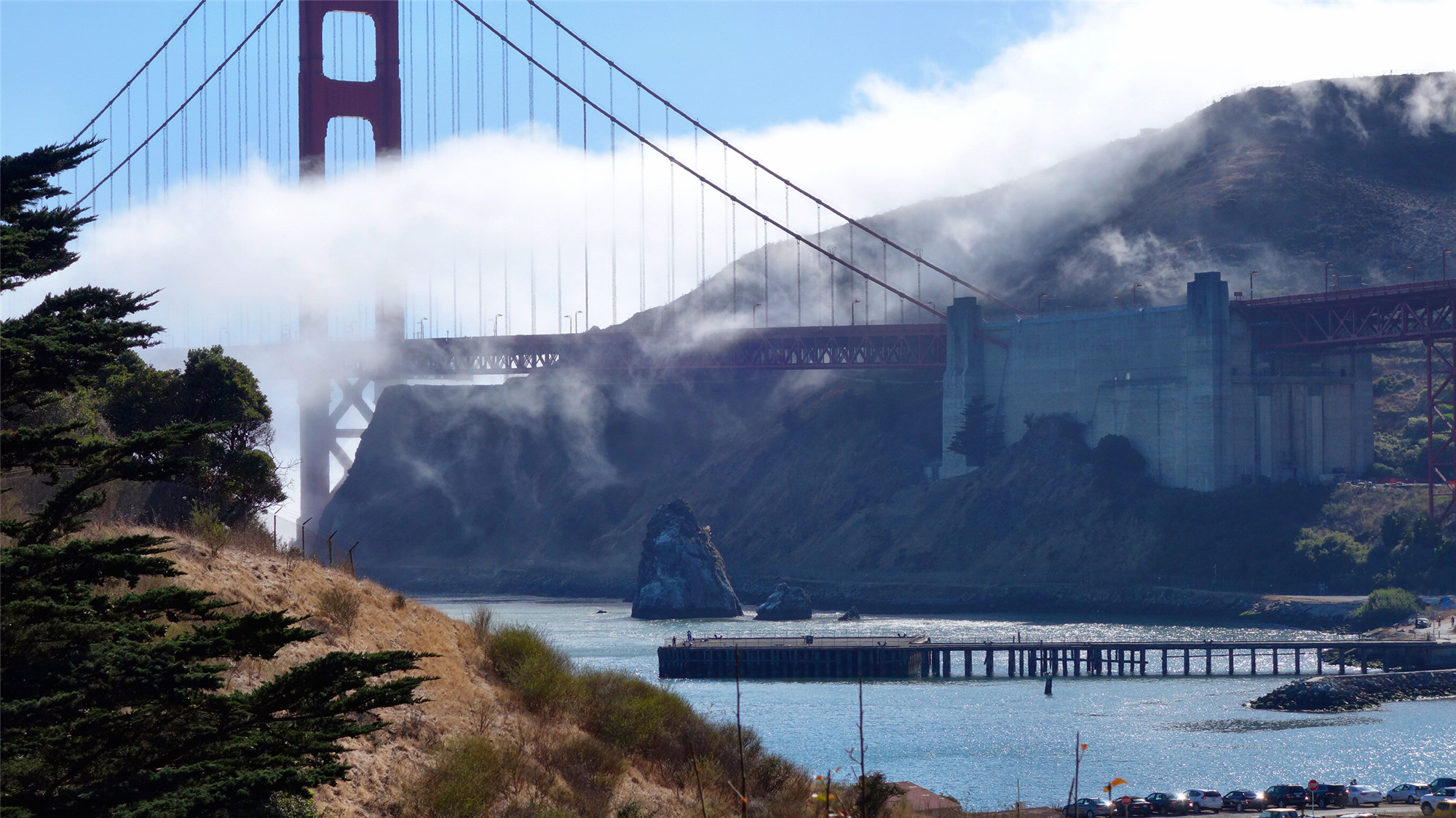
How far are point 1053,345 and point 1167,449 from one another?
13.8m

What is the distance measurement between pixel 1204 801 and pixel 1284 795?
8.20ft

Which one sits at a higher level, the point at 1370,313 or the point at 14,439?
the point at 1370,313

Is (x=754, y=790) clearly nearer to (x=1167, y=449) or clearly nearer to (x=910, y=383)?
(x=1167, y=449)

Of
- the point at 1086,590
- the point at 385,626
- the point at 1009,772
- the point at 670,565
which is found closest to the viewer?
the point at 385,626

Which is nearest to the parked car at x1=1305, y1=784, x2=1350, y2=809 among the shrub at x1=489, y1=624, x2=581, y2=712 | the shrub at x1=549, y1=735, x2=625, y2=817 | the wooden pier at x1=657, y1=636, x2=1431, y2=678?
the shrub at x1=489, y1=624, x2=581, y2=712

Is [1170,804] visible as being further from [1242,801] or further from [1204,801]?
[1242,801]

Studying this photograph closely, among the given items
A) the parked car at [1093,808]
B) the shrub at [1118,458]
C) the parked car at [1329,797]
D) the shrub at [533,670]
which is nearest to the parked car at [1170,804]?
the parked car at [1093,808]

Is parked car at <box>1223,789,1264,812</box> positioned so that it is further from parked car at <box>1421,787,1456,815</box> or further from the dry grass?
the dry grass

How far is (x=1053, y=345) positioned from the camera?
12975cm

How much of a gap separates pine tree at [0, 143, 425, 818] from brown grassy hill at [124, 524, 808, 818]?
6467 millimetres

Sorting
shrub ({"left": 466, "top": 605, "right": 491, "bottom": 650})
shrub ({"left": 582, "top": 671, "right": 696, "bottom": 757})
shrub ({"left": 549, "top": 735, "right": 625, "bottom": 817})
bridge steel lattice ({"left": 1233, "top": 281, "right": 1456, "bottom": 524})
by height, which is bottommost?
shrub ({"left": 549, "top": 735, "right": 625, "bottom": 817})

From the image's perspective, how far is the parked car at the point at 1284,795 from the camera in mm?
48438

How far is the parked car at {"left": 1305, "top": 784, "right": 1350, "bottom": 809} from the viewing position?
47906 mm

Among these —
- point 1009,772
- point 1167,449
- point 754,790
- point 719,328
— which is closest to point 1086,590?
point 1167,449
